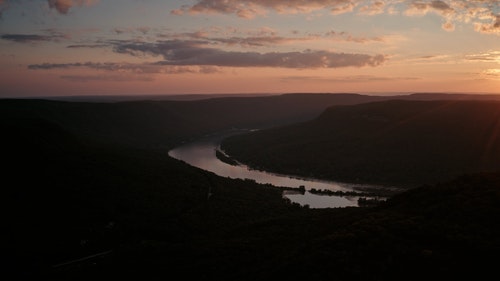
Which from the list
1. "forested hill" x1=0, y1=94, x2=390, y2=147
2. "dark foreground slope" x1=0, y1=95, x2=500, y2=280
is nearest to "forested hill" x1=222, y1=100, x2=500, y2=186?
"forested hill" x1=0, y1=94, x2=390, y2=147

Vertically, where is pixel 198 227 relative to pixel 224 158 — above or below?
above

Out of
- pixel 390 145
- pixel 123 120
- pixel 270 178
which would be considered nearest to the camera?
pixel 270 178

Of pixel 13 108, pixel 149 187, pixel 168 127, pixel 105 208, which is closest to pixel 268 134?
pixel 168 127

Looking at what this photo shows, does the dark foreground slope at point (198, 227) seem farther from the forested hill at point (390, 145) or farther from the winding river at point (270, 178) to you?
the forested hill at point (390, 145)

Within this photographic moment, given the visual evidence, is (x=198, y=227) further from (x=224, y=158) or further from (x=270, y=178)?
(x=224, y=158)

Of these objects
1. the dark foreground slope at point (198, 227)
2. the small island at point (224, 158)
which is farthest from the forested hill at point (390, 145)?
the dark foreground slope at point (198, 227)

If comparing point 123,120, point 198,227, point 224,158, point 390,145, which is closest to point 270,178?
point 224,158

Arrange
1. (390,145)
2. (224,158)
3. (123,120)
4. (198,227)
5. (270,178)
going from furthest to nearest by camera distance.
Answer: (123,120), (224,158), (390,145), (270,178), (198,227)
